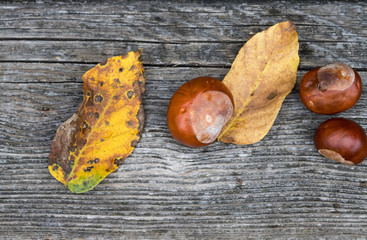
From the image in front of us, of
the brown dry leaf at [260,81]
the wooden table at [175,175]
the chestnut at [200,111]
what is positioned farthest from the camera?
the wooden table at [175,175]

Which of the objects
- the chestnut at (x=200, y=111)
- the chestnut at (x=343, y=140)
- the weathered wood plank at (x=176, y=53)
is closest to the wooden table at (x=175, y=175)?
the weathered wood plank at (x=176, y=53)

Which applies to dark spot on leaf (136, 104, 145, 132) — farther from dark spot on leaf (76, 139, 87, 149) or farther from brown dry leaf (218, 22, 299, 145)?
brown dry leaf (218, 22, 299, 145)

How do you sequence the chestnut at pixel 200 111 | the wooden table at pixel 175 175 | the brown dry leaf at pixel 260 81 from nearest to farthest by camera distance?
the chestnut at pixel 200 111, the brown dry leaf at pixel 260 81, the wooden table at pixel 175 175

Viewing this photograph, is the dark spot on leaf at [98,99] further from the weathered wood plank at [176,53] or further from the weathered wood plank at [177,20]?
the weathered wood plank at [177,20]

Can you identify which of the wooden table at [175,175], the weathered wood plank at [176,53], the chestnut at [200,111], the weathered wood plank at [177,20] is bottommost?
the wooden table at [175,175]

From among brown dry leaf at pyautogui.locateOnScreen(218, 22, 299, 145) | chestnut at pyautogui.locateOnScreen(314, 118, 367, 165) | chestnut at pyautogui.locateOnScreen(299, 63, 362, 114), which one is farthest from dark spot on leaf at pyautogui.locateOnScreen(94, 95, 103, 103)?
chestnut at pyautogui.locateOnScreen(314, 118, 367, 165)

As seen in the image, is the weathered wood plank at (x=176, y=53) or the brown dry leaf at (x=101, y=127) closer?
the brown dry leaf at (x=101, y=127)
